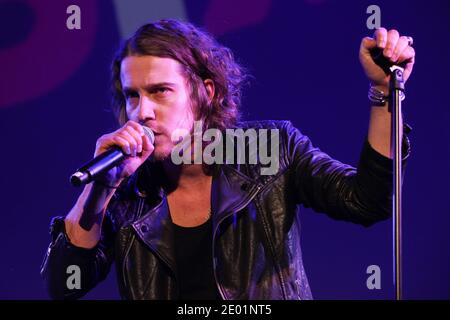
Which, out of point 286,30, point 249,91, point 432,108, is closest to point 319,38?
point 286,30

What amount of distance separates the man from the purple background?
0.33m

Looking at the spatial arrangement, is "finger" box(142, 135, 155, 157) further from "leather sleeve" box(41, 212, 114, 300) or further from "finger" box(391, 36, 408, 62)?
"finger" box(391, 36, 408, 62)

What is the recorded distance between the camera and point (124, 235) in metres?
1.72

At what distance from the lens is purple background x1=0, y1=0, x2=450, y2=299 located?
6.68 feet

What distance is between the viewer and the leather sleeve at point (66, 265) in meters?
1.62

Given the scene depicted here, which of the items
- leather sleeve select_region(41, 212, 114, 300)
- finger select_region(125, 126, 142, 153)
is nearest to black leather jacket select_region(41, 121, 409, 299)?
leather sleeve select_region(41, 212, 114, 300)

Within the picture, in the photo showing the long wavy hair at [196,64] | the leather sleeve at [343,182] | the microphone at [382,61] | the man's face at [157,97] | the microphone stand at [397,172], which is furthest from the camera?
the long wavy hair at [196,64]

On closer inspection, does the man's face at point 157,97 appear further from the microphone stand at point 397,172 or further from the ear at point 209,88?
the microphone stand at point 397,172

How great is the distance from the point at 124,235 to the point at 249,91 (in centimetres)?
67

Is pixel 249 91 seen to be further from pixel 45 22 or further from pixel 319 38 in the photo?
pixel 45 22

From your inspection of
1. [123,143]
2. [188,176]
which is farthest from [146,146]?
[188,176]

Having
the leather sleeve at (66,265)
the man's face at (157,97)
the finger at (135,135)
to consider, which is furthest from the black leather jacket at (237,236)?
the finger at (135,135)

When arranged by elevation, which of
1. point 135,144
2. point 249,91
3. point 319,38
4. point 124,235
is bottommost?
point 124,235

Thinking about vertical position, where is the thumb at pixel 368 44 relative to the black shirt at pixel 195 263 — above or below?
above
